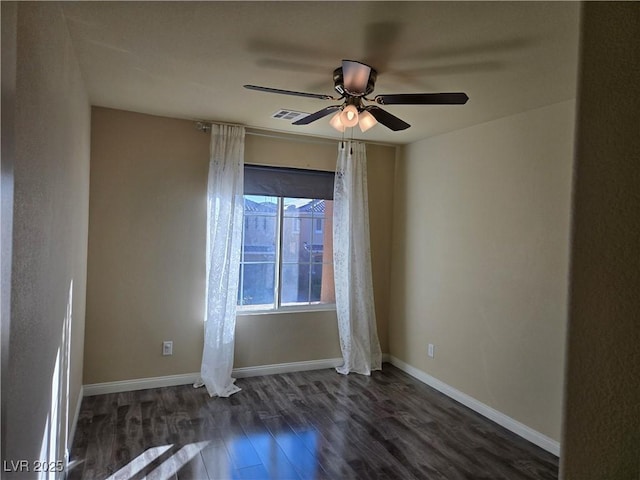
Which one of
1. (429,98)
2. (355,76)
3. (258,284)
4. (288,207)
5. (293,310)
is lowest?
(293,310)

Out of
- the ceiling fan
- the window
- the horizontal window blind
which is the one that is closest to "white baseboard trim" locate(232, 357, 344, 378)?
the window

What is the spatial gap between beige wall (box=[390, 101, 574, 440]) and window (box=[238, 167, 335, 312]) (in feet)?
2.87

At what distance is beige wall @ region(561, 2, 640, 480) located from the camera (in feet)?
1.98

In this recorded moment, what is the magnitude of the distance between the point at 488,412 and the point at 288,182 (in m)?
2.75

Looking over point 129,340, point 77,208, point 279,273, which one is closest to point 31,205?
point 77,208

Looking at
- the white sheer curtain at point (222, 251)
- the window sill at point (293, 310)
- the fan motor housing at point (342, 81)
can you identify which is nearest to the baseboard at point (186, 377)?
the white sheer curtain at point (222, 251)

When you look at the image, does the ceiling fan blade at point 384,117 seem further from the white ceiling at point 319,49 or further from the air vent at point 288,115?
the air vent at point 288,115

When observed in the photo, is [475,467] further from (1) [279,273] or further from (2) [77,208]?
(2) [77,208]

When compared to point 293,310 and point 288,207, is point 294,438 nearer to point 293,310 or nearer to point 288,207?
point 293,310

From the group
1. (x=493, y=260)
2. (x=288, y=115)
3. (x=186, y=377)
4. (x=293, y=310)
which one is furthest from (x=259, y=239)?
(x=493, y=260)

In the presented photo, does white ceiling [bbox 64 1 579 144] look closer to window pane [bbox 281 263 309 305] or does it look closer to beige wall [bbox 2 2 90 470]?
beige wall [bbox 2 2 90 470]

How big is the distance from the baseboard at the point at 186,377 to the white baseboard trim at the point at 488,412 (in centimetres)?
82

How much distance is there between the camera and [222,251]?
3.67 meters

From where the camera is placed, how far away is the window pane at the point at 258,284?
13.4ft
